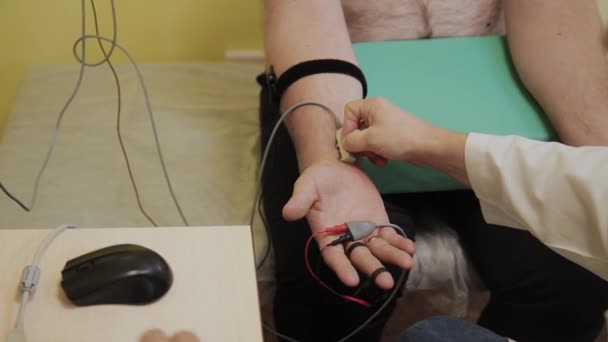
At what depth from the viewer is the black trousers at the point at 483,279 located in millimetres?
803

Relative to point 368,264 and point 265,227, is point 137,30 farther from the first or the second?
point 368,264

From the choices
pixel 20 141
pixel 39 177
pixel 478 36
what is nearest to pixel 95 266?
pixel 39 177

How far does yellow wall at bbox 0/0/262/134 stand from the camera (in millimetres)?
1233

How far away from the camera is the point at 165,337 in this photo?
0.40 m

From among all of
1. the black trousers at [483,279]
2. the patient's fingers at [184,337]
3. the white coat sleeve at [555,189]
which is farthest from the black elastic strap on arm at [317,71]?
the patient's fingers at [184,337]

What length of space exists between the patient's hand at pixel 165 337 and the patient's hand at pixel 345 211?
249mm

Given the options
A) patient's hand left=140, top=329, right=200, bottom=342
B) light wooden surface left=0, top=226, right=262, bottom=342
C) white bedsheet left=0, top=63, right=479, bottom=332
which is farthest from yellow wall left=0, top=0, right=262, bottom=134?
patient's hand left=140, top=329, right=200, bottom=342

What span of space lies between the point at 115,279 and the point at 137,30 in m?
1.01

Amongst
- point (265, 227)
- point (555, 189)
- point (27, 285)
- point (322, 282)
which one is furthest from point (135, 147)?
point (555, 189)

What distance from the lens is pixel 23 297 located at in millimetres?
411

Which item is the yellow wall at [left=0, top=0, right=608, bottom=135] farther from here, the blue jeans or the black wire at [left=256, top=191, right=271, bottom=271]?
the blue jeans

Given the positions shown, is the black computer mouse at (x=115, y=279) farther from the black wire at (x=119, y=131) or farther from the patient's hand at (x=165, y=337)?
the black wire at (x=119, y=131)

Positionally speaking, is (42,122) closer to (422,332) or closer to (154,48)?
(154,48)

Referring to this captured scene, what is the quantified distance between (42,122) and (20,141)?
64mm
